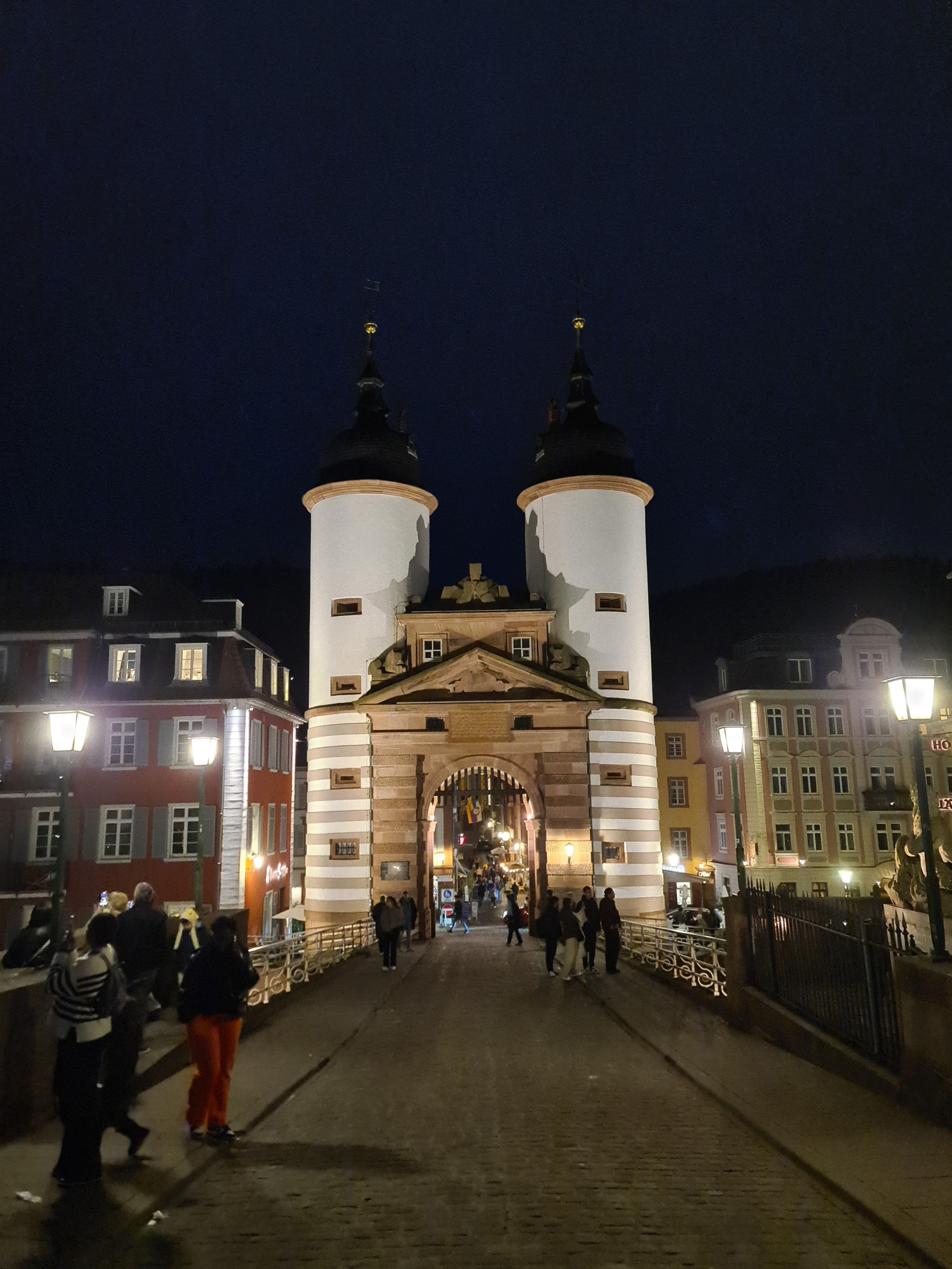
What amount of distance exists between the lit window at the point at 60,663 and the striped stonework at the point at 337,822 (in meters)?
9.99

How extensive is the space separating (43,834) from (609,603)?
69.0 ft

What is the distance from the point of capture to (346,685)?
113 ft

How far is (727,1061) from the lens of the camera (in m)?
12.2

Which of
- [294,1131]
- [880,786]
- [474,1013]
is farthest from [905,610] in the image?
[294,1131]

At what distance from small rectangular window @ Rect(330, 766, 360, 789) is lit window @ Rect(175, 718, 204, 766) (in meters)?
5.47

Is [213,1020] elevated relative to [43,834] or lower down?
lower down

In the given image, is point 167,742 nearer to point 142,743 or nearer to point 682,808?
point 142,743

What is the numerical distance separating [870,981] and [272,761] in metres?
32.5

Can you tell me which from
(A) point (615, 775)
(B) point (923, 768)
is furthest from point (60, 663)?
(B) point (923, 768)

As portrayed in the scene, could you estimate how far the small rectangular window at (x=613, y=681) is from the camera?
112 ft

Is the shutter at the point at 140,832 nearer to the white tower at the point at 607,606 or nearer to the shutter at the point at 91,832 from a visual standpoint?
the shutter at the point at 91,832

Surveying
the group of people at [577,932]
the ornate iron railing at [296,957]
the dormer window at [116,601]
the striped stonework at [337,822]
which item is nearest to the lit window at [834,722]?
the striped stonework at [337,822]

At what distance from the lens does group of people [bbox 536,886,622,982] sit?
20.2 m

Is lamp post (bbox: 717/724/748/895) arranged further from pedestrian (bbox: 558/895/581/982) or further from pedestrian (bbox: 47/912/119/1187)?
pedestrian (bbox: 47/912/119/1187)
